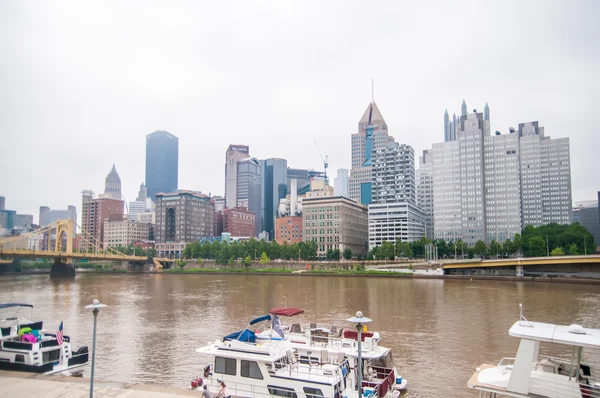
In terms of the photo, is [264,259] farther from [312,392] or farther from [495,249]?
[312,392]

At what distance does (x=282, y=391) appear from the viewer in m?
19.5

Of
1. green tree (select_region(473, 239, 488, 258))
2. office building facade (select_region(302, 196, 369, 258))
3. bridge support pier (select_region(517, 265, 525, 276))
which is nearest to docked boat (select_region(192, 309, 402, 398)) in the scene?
bridge support pier (select_region(517, 265, 525, 276))

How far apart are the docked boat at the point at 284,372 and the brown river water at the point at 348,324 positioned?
11.1ft

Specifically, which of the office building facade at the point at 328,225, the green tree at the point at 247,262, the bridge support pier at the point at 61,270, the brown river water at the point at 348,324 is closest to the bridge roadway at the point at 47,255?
the bridge support pier at the point at 61,270

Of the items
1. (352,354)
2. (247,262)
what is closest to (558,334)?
(352,354)

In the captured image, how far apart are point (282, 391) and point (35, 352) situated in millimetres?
13241

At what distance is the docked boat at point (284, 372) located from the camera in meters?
19.3

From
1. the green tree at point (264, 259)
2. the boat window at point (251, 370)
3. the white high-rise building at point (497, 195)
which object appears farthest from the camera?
the white high-rise building at point (497, 195)

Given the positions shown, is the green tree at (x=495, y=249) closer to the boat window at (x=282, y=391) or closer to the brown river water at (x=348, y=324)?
the brown river water at (x=348, y=324)

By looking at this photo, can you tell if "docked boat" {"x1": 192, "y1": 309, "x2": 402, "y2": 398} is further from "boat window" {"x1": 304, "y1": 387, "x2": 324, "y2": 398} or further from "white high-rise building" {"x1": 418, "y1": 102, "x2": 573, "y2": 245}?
"white high-rise building" {"x1": 418, "y1": 102, "x2": 573, "y2": 245}

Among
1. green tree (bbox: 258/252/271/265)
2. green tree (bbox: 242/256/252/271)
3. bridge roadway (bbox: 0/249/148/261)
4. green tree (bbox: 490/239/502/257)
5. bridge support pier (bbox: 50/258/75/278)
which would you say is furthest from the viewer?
green tree (bbox: 258/252/271/265)

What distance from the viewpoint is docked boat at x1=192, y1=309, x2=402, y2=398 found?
19344 millimetres

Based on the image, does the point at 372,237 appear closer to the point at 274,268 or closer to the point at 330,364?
the point at 274,268

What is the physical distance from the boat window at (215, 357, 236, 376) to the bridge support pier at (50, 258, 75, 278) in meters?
117
